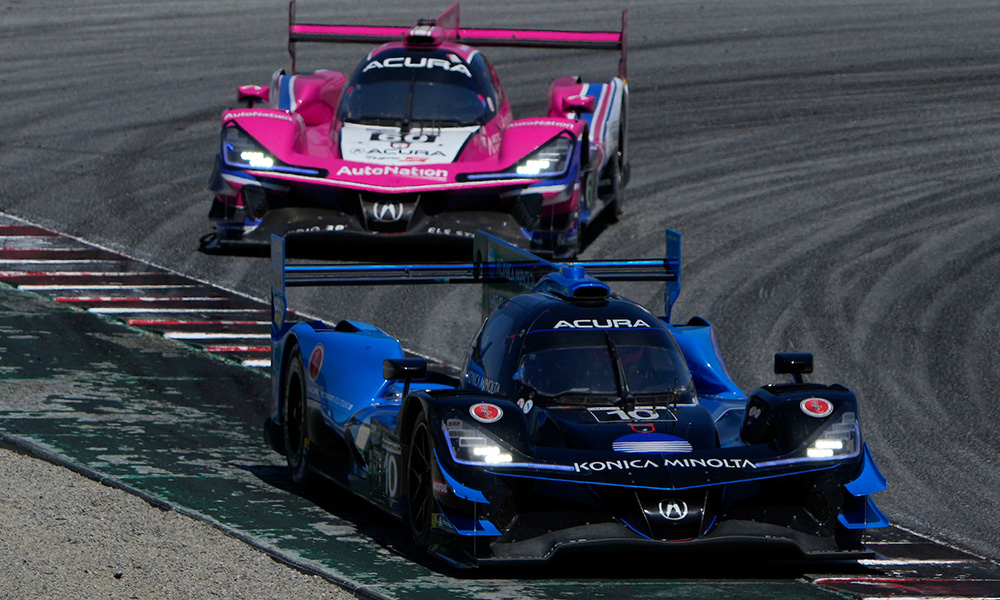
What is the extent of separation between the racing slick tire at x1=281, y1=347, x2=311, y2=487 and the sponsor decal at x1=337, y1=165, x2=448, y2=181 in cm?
435

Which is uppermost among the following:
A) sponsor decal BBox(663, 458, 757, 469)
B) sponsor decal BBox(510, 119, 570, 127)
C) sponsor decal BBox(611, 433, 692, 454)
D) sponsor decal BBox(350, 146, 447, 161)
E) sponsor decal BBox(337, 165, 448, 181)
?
sponsor decal BBox(510, 119, 570, 127)

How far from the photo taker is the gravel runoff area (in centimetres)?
625

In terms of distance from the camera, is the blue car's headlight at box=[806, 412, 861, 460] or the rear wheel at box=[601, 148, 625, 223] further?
the rear wheel at box=[601, 148, 625, 223]

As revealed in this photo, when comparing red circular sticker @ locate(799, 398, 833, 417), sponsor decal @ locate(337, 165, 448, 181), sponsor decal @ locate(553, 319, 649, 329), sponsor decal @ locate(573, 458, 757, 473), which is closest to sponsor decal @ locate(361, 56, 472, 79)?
sponsor decal @ locate(337, 165, 448, 181)

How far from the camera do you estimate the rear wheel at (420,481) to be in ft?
22.8

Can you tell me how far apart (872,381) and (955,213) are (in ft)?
17.5

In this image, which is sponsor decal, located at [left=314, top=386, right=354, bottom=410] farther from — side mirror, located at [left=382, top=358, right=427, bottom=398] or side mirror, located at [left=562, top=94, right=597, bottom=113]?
side mirror, located at [left=562, top=94, right=597, bottom=113]

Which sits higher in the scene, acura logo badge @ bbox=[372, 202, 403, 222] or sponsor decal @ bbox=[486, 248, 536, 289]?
sponsor decal @ bbox=[486, 248, 536, 289]

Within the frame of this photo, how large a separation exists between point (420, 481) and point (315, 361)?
170 cm

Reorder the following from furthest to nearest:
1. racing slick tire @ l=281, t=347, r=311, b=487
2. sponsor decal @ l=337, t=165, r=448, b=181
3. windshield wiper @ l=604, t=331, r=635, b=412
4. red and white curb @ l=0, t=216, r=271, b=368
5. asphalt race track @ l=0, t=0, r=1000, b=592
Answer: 1. sponsor decal @ l=337, t=165, r=448, b=181
2. red and white curb @ l=0, t=216, r=271, b=368
3. asphalt race track @ l=0, t=0, r=1000, b=592
4. racing slick tire @ l=281, t=347, r=311, b=487
5. windshield wiper @ l=604, t=331, r=635, b=412

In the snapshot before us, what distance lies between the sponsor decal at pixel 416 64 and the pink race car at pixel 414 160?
0.04ft

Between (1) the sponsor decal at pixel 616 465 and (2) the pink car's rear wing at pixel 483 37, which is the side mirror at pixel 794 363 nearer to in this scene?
(1) the sponsor decal at pixel 616 465

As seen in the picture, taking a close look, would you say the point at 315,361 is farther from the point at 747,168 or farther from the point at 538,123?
the point at 747,168

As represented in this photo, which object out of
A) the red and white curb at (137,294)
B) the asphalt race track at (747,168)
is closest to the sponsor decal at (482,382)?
the asphalt race track at (747,168)
